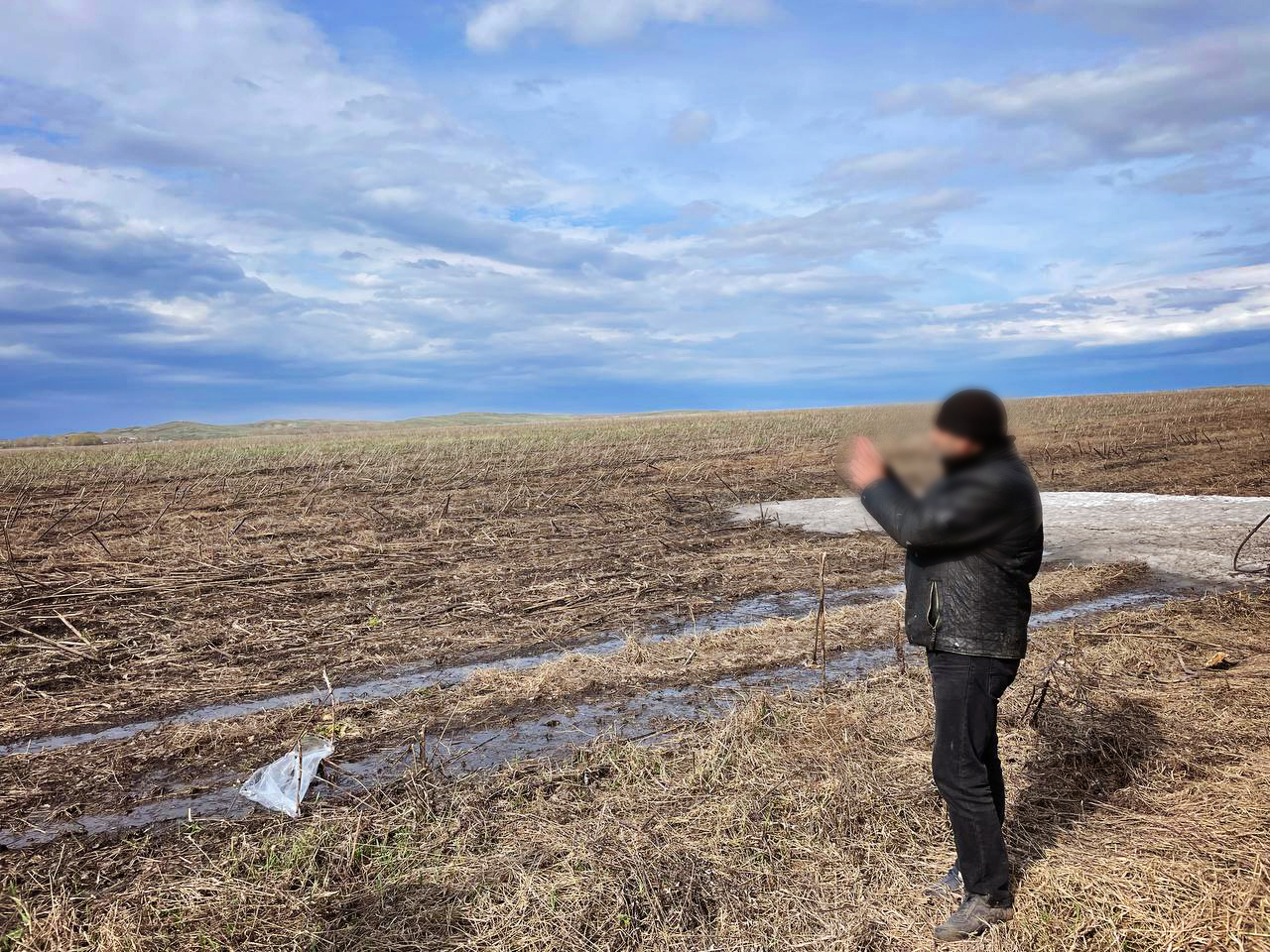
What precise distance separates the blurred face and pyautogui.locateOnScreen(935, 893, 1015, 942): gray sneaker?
1.82 m

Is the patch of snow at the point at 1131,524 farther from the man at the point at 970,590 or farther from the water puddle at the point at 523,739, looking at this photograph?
the man at the point at 970,590

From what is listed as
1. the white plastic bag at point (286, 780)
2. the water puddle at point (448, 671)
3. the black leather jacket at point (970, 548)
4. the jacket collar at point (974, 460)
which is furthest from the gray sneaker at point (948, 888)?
the water puddle at point (448, 671)

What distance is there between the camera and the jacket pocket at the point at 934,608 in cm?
306

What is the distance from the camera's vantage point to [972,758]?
308 cm

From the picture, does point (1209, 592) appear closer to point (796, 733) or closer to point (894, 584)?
point (894, 584)

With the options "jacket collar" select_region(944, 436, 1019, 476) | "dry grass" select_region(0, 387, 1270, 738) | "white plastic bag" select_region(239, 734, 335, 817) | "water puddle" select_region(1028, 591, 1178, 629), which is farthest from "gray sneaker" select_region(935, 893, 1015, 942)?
"water puddle" select_region(1028, 591, 1178, 629)

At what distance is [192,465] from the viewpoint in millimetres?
25719

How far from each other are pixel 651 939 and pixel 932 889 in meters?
A: 1.23

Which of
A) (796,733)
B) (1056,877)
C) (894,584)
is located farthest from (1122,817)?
(894,584)

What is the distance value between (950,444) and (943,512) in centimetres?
24

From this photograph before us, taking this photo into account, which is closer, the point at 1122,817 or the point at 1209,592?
the point at 1122,817

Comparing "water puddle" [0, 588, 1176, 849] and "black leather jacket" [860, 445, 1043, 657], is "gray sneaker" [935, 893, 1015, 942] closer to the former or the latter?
"black leather jacket" [860, 445, 1043, 657]

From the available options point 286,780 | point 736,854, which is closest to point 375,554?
point 286,780

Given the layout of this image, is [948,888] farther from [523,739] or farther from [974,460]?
[523,739]
